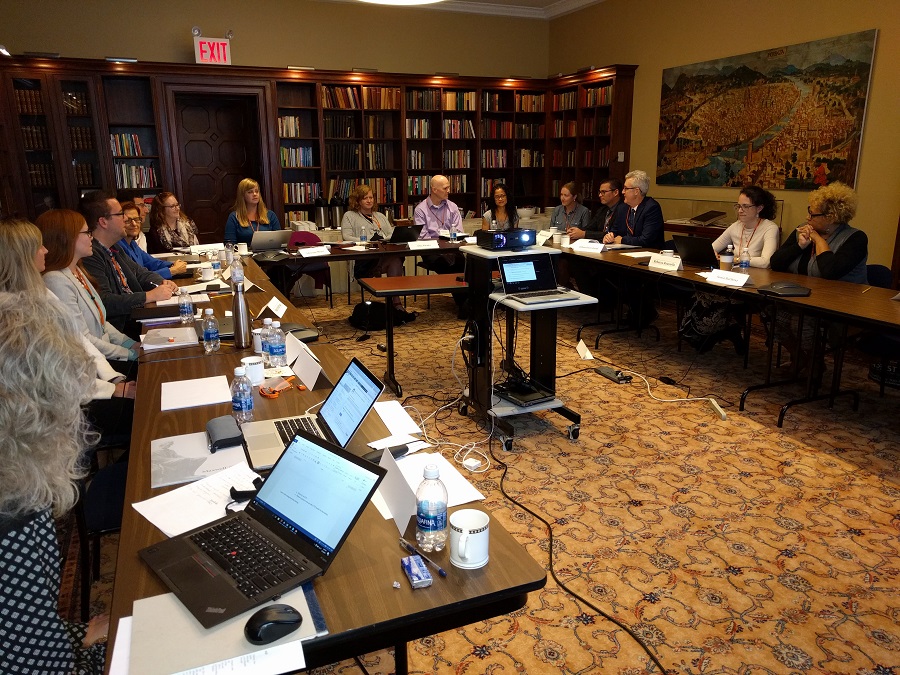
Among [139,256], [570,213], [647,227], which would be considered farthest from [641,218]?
[139,256]

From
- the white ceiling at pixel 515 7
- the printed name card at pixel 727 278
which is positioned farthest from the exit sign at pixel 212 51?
the printed name card at pixel 727 278

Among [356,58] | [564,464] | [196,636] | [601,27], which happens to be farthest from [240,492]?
[601,27]

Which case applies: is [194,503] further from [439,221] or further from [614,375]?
[439,221]

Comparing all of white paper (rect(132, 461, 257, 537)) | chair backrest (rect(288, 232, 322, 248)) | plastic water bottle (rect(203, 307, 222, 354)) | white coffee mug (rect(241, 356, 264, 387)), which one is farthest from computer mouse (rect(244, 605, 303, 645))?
chair backrest (rect(288, 232, 322, 248))

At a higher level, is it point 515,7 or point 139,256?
point 515,7

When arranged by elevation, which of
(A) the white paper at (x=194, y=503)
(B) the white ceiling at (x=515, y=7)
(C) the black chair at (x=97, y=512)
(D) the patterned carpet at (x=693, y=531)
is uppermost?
(B) the white ceiling at (x=515, y=7)

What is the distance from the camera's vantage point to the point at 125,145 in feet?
22.4

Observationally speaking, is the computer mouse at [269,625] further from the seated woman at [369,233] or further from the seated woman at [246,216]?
the seated woman at [246,216]

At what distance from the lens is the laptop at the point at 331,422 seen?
1.75 m

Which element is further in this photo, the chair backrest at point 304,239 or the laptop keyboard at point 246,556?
the chair backrest at point 304,239

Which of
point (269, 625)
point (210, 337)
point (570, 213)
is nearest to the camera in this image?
point (269, 625)

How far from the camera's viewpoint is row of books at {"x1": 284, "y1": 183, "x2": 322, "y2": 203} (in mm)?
7559

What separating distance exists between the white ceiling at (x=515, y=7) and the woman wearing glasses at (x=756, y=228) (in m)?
4.41

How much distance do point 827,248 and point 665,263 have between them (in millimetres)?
1012
